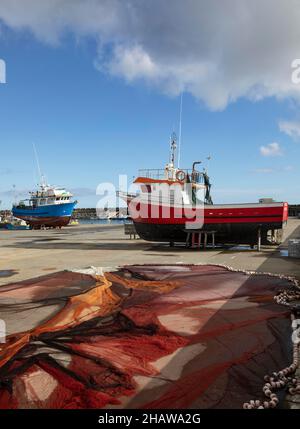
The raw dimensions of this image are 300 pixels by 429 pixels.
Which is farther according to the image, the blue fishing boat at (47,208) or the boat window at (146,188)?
the blue fishing boat at (47,208)

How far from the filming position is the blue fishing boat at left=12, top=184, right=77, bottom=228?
46.7 metres

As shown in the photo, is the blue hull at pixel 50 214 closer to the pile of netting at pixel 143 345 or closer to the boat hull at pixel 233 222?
the boat hull at pixel 233 222

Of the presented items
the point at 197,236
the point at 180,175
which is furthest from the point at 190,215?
the point at 180,175

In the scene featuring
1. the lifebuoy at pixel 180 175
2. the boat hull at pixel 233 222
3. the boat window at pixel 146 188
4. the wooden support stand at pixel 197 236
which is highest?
the lifebuoy at pixel 180 175

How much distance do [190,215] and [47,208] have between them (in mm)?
34882

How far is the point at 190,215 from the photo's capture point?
1590 centimetres

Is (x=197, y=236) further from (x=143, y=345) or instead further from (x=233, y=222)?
(x=143, y=345)

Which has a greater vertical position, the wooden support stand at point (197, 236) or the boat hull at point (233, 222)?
the boat hull at point (233, 222)

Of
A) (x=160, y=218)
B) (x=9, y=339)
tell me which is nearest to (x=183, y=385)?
(x=9, y=339)

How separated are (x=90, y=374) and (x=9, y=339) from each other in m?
1.55

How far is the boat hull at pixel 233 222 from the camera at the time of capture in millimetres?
15156

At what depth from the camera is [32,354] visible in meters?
3.91

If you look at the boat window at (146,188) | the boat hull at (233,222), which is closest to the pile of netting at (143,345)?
the boat hull at (233,222)

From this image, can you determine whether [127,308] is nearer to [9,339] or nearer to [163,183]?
[9,339]
